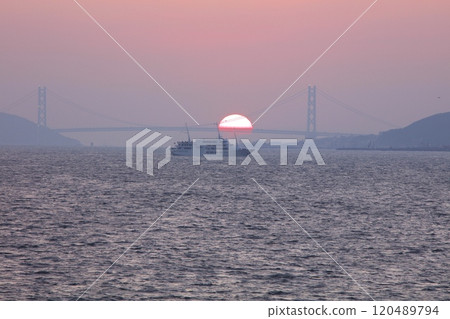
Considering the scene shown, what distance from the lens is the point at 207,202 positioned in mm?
63188

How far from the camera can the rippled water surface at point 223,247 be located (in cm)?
2747

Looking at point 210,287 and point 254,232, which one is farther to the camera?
point 254,232

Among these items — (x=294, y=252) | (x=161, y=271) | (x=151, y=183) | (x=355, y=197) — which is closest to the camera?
(x=161, y=271)

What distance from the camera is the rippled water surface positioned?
27.5 meters

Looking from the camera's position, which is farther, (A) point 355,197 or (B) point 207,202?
(A) point 355,197

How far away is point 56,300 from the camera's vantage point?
25.5 m

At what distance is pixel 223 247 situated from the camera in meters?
36.9

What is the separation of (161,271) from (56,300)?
19.3 feet

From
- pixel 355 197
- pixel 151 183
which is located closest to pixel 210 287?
pixel 355 197
